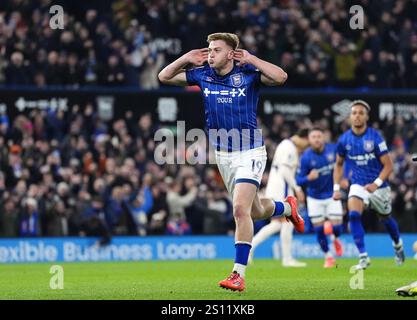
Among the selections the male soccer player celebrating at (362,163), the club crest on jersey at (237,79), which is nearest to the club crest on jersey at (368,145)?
the male soccer player celebrating at (362,163)

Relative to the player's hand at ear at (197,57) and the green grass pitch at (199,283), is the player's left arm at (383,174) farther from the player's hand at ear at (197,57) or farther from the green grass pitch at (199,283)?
the player's hand at ear at (197,57)

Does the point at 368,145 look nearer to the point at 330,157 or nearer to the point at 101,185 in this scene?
the point at 330,157

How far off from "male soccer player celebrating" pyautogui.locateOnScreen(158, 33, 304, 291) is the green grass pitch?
3.13ft

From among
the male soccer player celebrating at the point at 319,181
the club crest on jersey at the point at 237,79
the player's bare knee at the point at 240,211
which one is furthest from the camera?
the male soccer player celebrating at the point at 319,181

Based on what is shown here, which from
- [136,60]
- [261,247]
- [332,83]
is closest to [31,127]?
[136,60]

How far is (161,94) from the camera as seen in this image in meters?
27.3

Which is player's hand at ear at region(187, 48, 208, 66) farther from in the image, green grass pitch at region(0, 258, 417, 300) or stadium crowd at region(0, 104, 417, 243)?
stadium crowd at region(0, 104, 417, 243)

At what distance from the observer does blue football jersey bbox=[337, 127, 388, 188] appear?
17172mm

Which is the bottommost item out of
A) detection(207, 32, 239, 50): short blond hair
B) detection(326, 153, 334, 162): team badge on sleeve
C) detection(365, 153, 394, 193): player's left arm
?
detection(365, 153, 394, 193): player's left arm

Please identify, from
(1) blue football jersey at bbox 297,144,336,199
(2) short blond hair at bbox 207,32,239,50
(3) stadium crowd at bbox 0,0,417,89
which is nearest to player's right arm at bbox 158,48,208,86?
(2) short blond hair at bbox 207,32,239,50

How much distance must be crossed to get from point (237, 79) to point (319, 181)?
7.96 metres

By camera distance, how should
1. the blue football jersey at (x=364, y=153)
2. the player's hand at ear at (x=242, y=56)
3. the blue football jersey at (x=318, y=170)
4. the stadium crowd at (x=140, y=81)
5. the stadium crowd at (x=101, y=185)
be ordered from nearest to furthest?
the player's hand at ear at (x=242, y=56) < the blue football jersey at (x=364, y=153) < the blue football jersey at (x=318, y=170) < the stadium crowd at (x=101, y=185) < the stadium crowd at (x=140, y=81)

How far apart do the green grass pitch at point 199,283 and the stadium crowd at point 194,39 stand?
8.49 meters

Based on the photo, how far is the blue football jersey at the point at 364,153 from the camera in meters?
17.2
